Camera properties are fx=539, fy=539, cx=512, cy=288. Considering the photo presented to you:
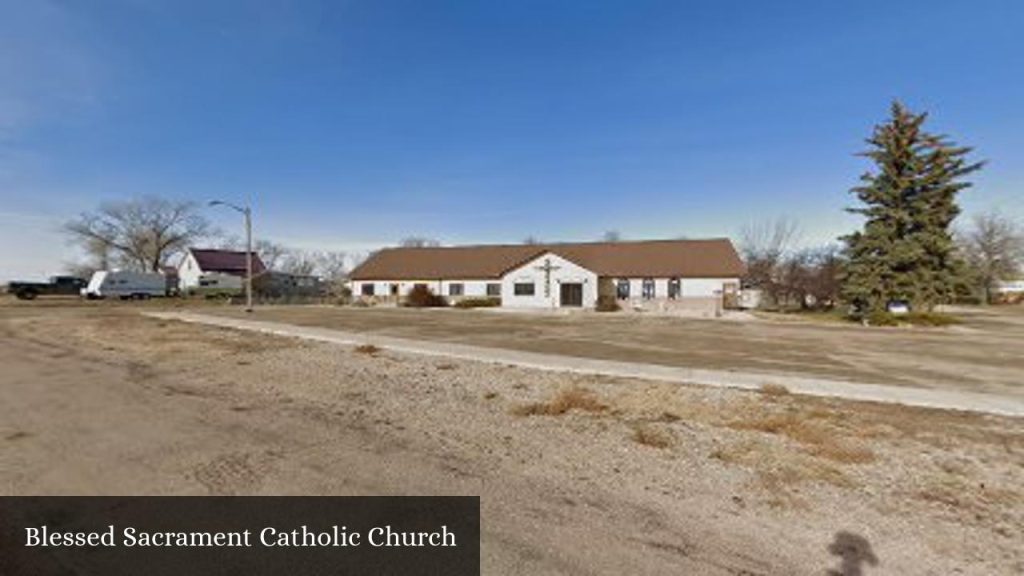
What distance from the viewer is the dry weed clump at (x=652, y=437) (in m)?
6.90

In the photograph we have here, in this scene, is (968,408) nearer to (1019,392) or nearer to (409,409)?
(1019,392)

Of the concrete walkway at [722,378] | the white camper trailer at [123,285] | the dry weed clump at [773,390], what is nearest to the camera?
the concrete walkway at [722,378]

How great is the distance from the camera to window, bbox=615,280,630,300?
48125mm

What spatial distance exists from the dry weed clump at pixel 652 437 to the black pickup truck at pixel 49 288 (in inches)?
2572

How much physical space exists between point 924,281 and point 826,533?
3687 centimetres

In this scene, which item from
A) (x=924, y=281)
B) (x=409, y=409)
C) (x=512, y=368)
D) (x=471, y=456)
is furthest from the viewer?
(x=924, y=281)

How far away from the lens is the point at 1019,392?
11086 millimetres

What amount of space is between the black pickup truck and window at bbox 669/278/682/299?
6027 cm

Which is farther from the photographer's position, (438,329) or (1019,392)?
(438,329)

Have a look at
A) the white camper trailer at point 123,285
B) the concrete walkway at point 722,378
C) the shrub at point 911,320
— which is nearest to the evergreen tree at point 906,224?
the shrub at point 911,320

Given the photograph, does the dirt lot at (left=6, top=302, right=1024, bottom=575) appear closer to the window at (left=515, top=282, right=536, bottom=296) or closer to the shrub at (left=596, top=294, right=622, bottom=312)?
the shrub at (left=596, top=294, right=622, bottom=312)

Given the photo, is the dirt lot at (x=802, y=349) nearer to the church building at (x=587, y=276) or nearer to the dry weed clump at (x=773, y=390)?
the dry weed clump at (x=773, y=390)

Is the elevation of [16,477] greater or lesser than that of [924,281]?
lesser

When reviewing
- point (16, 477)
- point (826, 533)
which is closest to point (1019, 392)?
point (826, 533)
